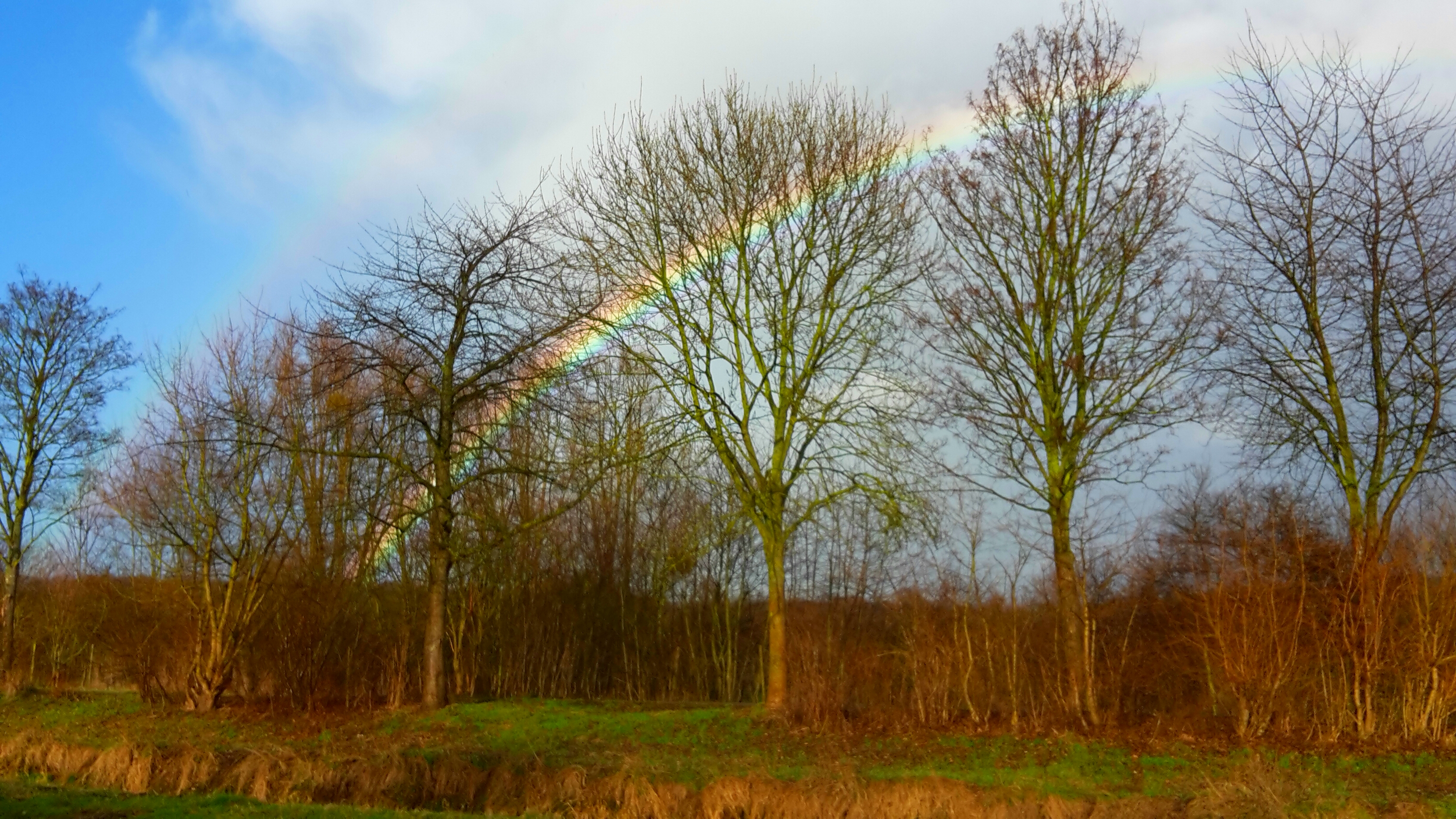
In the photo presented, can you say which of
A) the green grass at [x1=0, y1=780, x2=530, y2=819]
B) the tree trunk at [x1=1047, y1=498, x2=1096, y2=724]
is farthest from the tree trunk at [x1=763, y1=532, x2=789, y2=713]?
the green grass at [x1=0, y1=780, x2=530, y2=819]

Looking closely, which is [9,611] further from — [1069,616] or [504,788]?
[1069,616]

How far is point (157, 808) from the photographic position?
33.2 ft

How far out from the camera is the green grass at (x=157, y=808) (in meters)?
9.75

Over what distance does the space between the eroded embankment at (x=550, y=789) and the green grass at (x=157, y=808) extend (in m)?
0.84

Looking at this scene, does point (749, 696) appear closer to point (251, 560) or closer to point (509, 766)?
point (251, 560)

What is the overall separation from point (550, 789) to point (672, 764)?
1.58 metres

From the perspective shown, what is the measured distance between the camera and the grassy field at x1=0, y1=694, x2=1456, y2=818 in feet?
34.5

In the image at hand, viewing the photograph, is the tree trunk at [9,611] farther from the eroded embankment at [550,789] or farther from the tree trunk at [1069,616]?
the tree trunk at [1069,616]

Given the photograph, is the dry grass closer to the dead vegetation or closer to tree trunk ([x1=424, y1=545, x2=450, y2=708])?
the dead vegetation

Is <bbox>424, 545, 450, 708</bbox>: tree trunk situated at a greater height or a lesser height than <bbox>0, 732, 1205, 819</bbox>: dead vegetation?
greater

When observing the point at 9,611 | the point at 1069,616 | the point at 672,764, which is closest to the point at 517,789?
the point at 672,764

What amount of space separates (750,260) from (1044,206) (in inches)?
201

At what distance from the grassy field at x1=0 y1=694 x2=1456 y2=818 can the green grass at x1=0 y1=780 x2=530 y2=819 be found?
36 millimetres

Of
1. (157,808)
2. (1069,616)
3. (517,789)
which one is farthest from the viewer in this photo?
(1069,616)
